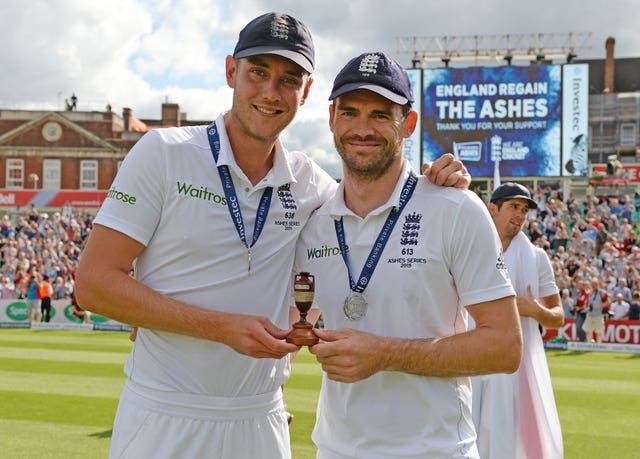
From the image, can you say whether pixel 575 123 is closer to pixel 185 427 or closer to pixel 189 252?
pixel 189 252

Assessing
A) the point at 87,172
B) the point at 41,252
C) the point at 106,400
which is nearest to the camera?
the point at 106,400

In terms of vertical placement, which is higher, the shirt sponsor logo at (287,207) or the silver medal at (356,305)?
the shirt sponsor logo at (287,207)

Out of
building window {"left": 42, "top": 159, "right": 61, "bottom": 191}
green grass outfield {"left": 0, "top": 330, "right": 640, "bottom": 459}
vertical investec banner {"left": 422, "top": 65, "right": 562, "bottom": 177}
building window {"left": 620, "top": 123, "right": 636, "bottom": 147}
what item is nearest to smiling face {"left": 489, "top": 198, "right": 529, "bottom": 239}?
green grass outfield {"left": 0, "top": 330, "right": 640, "bottom": 459}

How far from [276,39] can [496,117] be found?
33.5m

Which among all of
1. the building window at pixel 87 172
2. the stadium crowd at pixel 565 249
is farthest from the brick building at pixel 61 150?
the stadium crowd at pixel 565 249

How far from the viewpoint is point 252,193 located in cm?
369

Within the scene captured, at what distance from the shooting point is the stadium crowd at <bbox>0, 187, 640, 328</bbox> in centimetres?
2316

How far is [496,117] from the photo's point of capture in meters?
35.8

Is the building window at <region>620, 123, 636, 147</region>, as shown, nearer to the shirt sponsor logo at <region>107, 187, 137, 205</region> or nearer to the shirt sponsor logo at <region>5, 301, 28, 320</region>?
the shirt sponsor logo at <region>5, 301, 28, 320</region>

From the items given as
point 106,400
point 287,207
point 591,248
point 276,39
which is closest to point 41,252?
point 591,248

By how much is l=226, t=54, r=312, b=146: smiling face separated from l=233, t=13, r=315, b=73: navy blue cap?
0.17ft

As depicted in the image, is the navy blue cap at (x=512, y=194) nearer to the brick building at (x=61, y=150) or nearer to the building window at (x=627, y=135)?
the brick building at (x=61, y=150)

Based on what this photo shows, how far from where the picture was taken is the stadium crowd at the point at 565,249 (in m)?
23.2

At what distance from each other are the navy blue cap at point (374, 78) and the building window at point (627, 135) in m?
63.7
